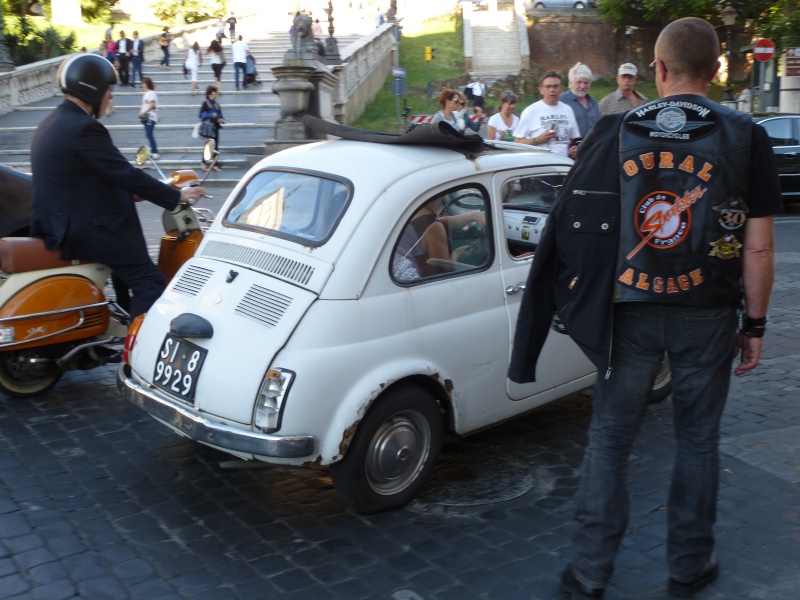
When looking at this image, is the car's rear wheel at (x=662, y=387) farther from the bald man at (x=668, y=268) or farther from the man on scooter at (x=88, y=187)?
the man on scooter at (x=88, y=187)

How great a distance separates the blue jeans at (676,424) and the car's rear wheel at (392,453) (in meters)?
1.10

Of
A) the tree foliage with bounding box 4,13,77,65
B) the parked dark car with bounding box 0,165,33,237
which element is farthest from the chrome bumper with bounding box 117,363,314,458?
the tree foliage with bounding box 4,13,77,65

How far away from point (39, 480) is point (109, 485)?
388 mm

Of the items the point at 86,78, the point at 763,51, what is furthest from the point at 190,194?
the point at 763,51

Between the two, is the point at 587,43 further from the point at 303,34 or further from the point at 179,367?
the point at 179,367

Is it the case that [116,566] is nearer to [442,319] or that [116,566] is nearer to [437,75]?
[442,319]

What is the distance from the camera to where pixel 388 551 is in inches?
167

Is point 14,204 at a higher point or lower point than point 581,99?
lower

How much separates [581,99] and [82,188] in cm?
533

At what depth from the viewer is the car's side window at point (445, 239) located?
480 cm

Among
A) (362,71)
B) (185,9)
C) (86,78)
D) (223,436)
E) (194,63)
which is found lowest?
(223,436)

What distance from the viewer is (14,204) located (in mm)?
7992

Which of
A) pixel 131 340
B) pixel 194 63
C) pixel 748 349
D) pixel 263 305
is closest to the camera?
pixel 748 349

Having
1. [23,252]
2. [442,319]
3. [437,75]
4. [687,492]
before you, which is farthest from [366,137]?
[437,75]
